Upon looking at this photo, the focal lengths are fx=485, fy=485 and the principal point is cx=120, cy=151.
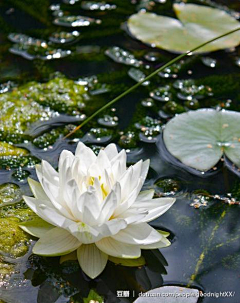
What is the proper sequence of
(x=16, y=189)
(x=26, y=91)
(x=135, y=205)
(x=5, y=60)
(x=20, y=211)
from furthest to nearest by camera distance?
(x=5, y=60), (x=26, y=91), (x=16, y=189), (x=20, y=211), (x=135, y=205)

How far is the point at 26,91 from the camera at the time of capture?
108 inches

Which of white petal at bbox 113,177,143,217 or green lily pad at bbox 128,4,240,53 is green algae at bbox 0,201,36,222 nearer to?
white petal at bbox 113,177,143,217

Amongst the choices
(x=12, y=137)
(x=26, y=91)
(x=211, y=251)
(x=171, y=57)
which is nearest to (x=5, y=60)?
(x=26, y=91)

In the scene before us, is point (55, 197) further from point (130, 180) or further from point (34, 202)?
point (130, 180)

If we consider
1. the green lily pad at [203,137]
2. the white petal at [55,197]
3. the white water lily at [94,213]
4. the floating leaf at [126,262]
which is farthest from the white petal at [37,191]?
the green lily pad at [203,137]

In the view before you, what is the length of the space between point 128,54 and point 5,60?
0.77 meters

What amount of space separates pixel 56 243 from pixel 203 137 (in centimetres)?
101

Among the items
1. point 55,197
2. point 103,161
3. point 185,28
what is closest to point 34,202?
point 55,197

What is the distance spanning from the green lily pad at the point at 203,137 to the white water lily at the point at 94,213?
51 centimetres

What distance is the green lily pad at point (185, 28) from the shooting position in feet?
10.3

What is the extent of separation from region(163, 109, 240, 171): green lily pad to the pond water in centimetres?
5

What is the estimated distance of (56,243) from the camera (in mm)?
1802

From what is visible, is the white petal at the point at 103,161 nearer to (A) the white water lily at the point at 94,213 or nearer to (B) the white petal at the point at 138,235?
(A) the white water lily at the point at 94,213

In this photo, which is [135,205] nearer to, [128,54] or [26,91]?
[26,91]
